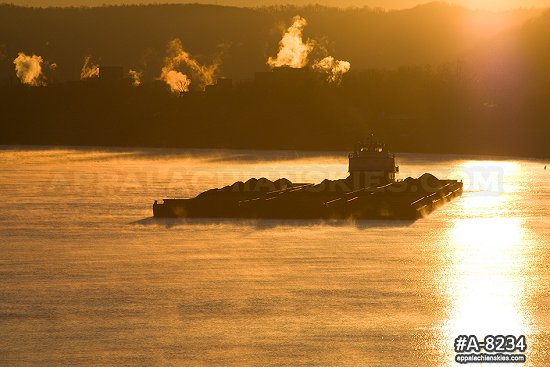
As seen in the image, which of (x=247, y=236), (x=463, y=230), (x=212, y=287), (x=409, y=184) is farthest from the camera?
(x=409, y=184)

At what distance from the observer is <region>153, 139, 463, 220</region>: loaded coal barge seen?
54.2m

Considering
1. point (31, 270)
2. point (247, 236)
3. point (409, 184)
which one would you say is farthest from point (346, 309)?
point (409, 184)

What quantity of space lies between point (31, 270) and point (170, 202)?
22789 millimetres

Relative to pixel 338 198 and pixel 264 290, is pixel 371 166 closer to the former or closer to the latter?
pixel 338 198

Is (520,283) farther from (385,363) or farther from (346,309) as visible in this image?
(385,363)

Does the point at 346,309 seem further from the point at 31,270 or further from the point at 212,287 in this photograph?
the point at 31,270

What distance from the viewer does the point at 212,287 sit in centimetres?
2922

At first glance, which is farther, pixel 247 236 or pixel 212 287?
pixel 247 236

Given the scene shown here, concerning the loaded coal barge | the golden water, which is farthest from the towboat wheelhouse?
the golden water

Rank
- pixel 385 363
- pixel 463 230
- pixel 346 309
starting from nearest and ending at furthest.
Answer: pixel 385 363
pixel 346 309
pixel 463 230

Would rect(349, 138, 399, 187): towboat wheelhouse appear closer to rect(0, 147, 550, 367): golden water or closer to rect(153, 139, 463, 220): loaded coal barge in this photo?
rect(153, 139, 463, 220): loaded coal barge

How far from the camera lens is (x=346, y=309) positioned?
2586 centimetres

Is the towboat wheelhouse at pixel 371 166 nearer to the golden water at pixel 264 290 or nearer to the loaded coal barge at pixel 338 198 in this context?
the loaded coal barge at pixel 338 198

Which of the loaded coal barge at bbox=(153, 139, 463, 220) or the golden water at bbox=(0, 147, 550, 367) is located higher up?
the loaded coal barge at bbox=(153, 139, 463, 220)
